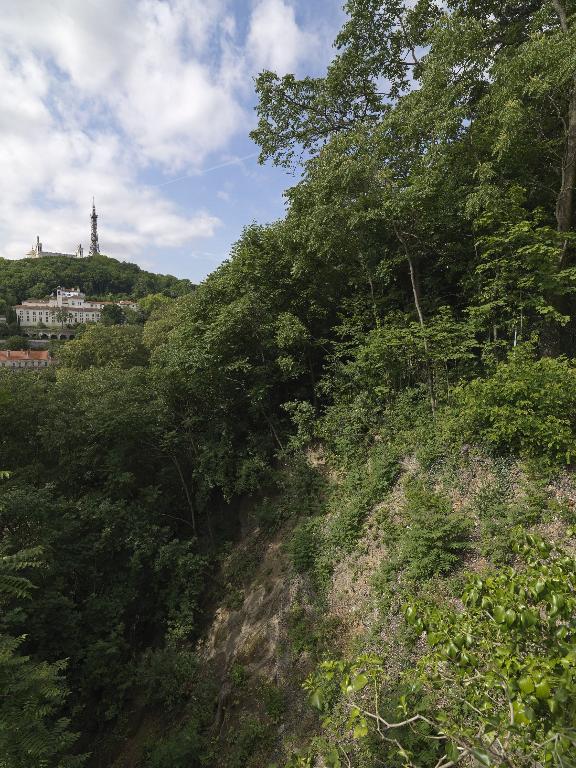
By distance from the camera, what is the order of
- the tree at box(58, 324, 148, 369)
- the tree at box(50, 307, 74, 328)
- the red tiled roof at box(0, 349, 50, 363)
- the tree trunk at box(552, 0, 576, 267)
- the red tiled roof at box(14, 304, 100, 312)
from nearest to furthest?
the tree trunk at box(552, 0, 576, 267) → the tree at box(58, 324, 148, 369) → the red tiled roof at box(0, 349, 50, 363) → the tree at box(50, 307, 74, 328) → the red tiled roof at box(14, 304, 100, 312)

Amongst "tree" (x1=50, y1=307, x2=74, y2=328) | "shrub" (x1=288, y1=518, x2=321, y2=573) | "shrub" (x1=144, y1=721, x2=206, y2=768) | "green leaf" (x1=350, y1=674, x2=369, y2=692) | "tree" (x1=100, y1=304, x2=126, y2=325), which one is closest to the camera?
"green leaf" (x1=350, y1=674, x2=369, y2=692)

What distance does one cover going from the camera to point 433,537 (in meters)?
7.20

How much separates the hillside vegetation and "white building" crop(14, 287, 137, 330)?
350ft

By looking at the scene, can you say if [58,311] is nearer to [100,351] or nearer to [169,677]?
[100,351]

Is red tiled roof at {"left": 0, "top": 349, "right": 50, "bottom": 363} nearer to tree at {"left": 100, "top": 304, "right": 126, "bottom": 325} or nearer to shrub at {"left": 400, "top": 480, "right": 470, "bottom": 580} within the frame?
tree at {"left": 100, "top": 304, "right": 126, "bottom": 325}

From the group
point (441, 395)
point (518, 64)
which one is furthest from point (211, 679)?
point (518, 64)

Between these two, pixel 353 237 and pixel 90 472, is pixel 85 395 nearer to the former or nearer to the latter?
pixel 90 472

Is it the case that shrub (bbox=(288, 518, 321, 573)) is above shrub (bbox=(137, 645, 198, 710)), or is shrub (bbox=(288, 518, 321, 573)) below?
above

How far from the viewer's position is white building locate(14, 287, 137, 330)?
111 m

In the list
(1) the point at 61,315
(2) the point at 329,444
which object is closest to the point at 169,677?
(2) the point at 329,444

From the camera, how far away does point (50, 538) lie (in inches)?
357

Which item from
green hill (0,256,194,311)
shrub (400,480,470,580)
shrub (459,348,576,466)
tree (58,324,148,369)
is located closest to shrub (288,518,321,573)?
shrub (400,480,470,580)

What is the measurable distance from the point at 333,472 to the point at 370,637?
433cm

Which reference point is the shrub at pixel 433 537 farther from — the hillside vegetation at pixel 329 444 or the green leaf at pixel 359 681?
the green leaf at pixel 359 681
